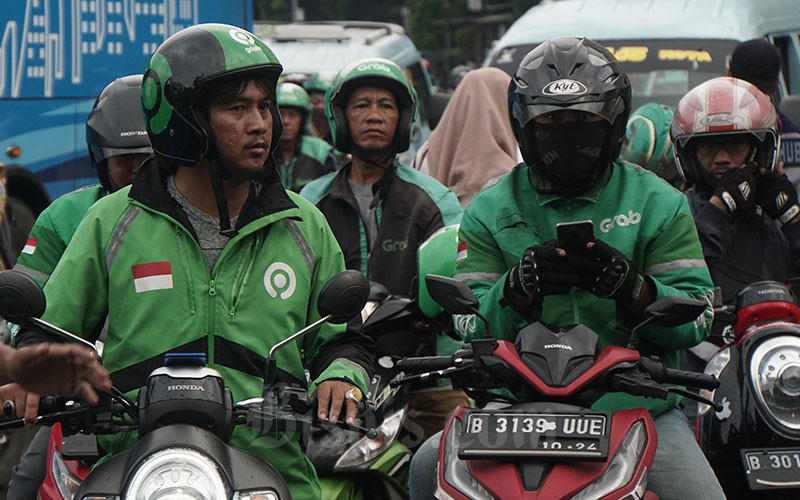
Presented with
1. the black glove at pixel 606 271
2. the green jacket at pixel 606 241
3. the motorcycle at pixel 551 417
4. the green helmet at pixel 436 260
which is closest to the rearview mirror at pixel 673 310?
the motorcycle at pixel 551 417

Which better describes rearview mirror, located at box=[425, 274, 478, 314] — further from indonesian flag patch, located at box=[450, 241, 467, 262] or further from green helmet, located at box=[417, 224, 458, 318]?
green helmet, located at box=[417, 224, 458, 318]

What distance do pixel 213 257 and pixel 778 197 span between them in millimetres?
2908

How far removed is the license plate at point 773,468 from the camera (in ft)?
15.6

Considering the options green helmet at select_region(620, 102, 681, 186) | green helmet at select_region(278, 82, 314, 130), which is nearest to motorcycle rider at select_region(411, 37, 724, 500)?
green helmet at select_region(620, 102, 681, 186)

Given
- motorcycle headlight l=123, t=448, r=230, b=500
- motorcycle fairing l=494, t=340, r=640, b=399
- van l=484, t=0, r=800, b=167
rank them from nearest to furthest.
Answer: motorcycle headlight l=123, t=448, r=230, b=500 < motorcycle fairing l=494, t=340, r=640, b=399 < van l=484, t=0, r=800, b=167

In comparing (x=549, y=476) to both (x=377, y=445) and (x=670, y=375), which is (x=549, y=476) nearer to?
(x=670, y=375)

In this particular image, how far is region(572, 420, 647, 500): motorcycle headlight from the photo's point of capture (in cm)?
348

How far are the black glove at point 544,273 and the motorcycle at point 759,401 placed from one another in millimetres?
1174

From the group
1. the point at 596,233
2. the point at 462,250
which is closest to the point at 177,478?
the point at 462,250

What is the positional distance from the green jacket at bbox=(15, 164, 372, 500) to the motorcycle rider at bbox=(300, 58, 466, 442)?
180cm

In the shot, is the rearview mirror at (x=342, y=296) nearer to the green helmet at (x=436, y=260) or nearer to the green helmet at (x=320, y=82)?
the green helmet at (x=436, y=260)

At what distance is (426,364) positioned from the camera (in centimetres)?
396

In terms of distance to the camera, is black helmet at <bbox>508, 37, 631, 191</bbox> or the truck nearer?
black helmet at <bbox>508, 37, 631, 191</bbox>

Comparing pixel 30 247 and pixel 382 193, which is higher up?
pixel 30 247
